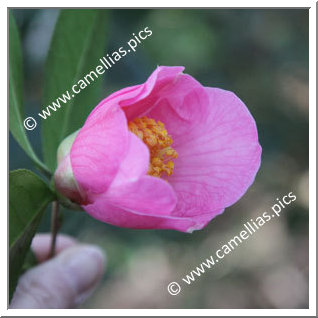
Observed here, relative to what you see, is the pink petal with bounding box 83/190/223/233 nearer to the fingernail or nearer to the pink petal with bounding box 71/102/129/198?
the pink petal with bounding box 71/102/129/198

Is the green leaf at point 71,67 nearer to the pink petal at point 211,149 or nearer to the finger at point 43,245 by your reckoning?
the pink petal at point 211,149

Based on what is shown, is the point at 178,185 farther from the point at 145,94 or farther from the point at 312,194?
the point at 312,194

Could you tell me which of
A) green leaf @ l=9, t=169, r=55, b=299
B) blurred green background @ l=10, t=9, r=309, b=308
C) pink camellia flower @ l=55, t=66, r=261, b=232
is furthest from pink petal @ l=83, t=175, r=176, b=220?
blurred green background @ l=10, t=9, r=309, b=308

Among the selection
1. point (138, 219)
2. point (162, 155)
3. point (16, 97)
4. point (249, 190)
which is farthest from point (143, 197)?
point (249, 190)

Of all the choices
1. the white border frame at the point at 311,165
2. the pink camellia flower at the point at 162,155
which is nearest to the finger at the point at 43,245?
the white border frame at the point at 311,165

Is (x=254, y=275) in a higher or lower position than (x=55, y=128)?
lower

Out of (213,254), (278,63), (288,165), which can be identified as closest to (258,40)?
(278,63)

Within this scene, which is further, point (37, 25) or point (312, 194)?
point (37, 25)
